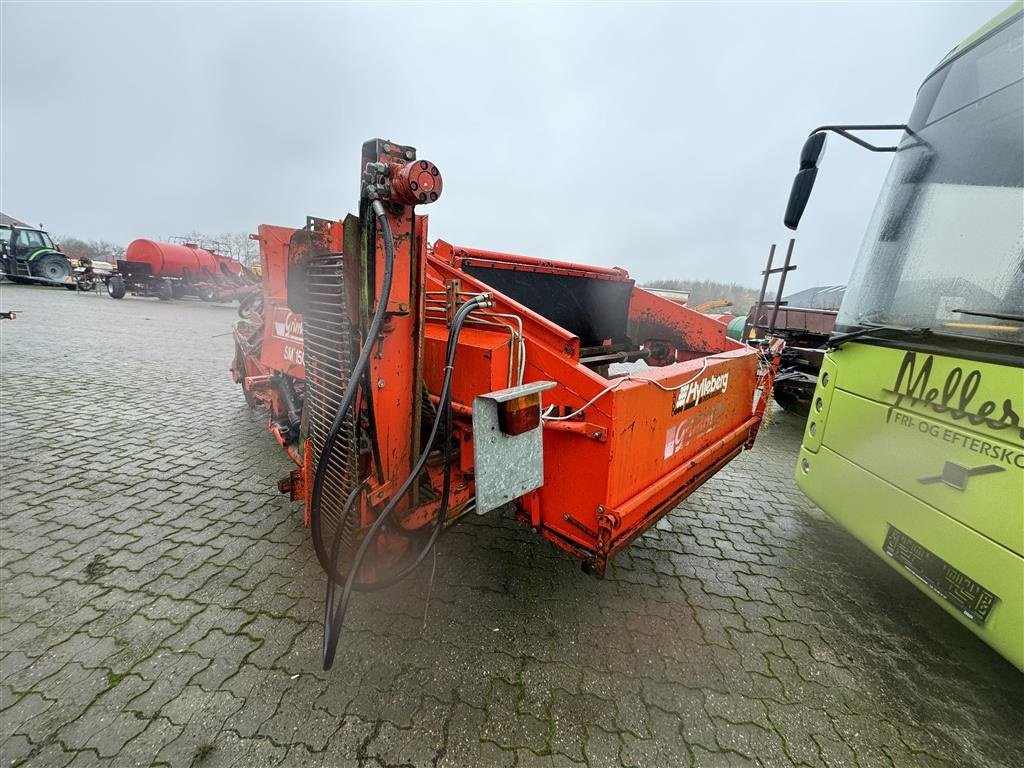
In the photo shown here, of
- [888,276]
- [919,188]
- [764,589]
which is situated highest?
[919,188]

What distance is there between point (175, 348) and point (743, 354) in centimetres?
1031

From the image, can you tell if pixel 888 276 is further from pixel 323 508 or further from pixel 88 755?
pixel 88 755

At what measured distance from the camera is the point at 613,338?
12.5ft

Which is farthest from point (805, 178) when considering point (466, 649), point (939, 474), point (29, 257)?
point (29, 257)

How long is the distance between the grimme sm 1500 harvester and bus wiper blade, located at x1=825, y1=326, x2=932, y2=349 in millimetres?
582

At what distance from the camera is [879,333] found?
2.27m

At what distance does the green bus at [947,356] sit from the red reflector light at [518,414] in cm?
188

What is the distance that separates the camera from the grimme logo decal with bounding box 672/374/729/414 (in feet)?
7.31

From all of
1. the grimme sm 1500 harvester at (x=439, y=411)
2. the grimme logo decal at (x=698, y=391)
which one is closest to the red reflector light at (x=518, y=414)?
the grimme sm 1500 harvester at (x=439, y=411)

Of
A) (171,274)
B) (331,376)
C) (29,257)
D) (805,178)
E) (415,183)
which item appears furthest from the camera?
(171,274)

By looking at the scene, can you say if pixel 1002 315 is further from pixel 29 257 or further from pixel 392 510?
pixel 29 257

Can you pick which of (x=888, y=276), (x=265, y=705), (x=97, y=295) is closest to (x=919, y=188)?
(x=888, y=276)

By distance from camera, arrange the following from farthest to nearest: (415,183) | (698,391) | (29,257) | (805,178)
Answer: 1. (29,257)
2. (805,178)
3. (698,391)
4. (415,183)

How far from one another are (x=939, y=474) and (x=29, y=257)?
90.6 ft
